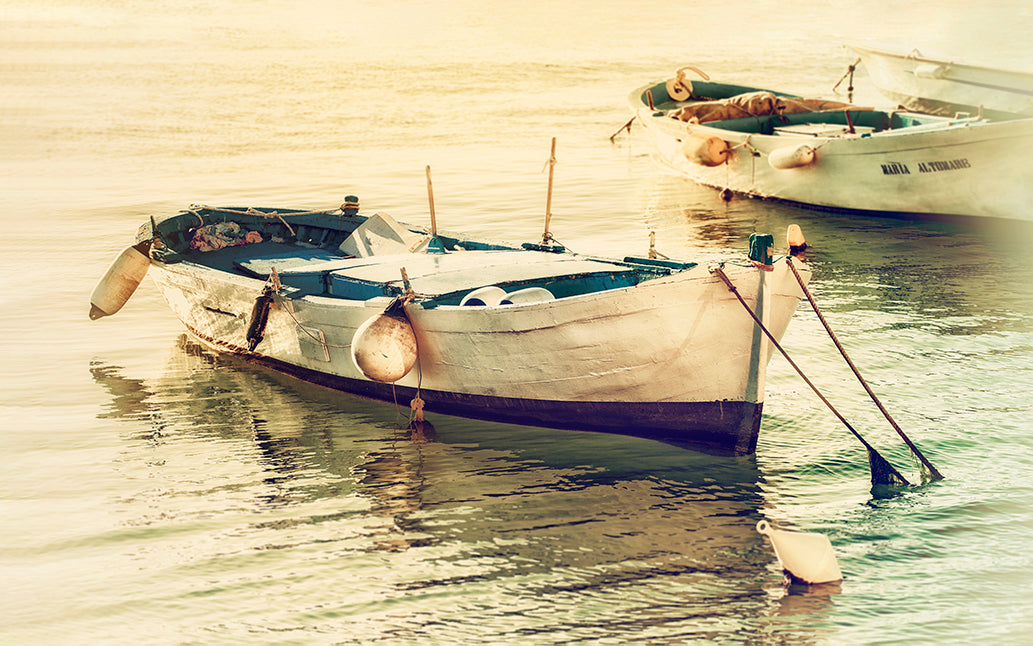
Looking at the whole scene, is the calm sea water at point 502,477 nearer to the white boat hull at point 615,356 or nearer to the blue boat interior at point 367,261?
the white boat hull at point 615,356

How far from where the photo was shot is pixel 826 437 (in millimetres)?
8969

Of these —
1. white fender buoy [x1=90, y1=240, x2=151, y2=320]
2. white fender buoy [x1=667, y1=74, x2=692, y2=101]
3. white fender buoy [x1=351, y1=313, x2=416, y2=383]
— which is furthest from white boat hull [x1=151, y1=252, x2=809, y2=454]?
white fender buoy [x1=667, y1=74, x2=692, y2=101]

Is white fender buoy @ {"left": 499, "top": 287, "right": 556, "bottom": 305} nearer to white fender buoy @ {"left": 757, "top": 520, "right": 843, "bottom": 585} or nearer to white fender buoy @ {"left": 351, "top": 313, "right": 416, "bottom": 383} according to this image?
white fender buoy @ {"left": 351, "top": 313, "right": 416, "bottom": 383}

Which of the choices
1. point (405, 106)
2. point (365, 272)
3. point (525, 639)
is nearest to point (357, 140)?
point (405, 106)

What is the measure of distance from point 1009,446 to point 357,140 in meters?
21.6

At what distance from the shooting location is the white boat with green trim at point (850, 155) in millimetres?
16312

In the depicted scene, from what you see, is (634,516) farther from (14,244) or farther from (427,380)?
(14,244)

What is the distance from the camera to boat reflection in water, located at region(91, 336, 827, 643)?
6559mm

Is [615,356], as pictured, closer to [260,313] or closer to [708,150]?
[260,313]

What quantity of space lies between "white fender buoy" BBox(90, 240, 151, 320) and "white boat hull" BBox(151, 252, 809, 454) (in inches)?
137

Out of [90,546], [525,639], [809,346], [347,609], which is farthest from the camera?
[809,346]

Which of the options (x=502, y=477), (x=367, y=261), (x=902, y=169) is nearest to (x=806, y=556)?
(x=502, y=477)

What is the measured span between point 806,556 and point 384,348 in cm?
401

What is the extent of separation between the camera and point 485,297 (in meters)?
9.17
